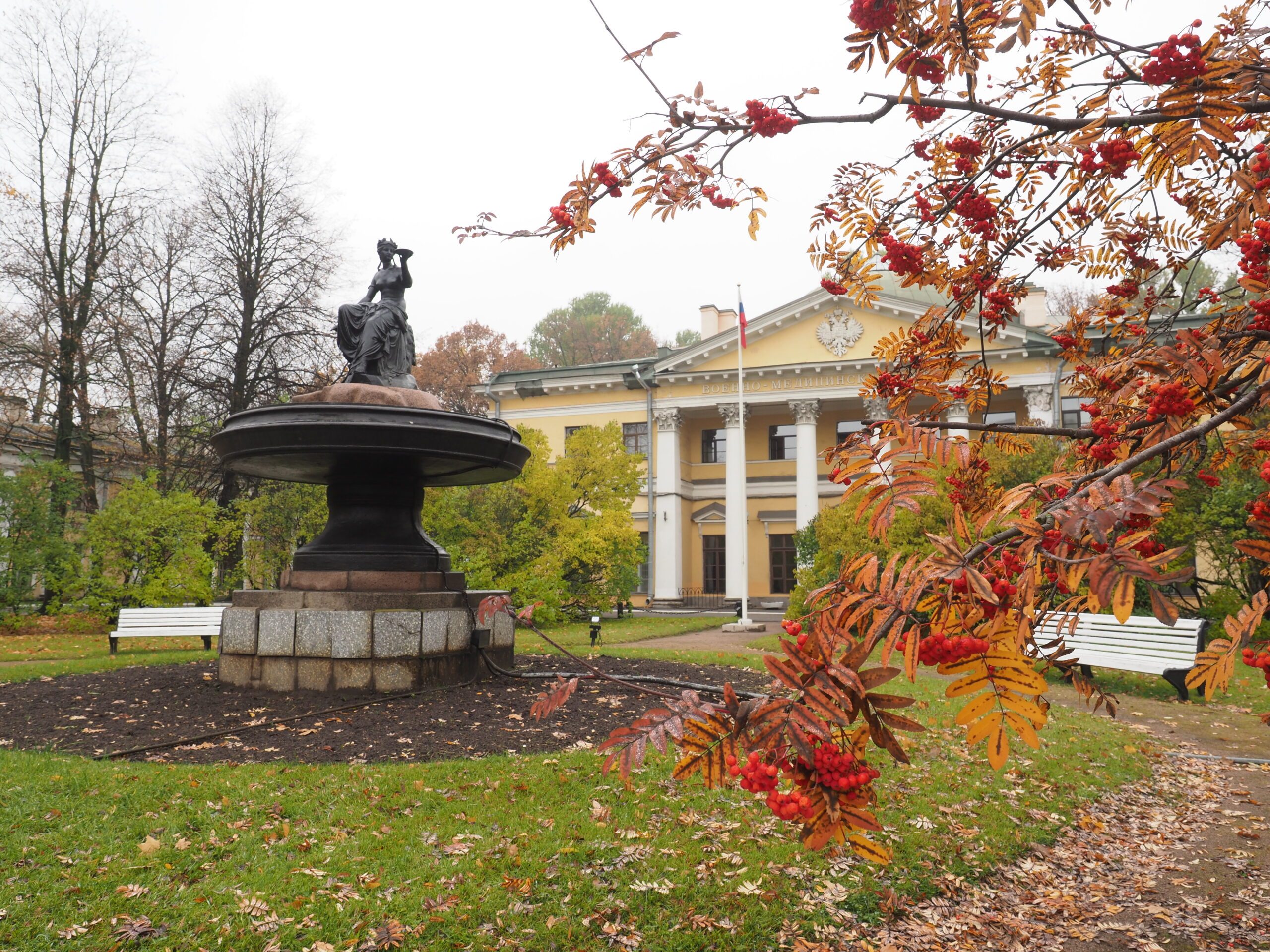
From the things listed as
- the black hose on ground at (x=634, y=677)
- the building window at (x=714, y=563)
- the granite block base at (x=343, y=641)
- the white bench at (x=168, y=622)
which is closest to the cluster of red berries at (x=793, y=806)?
the black hose on ground at (x=634, y=677)

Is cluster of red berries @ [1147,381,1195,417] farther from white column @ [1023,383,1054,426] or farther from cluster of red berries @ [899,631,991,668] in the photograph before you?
white column @ [1023,383,1054,426]

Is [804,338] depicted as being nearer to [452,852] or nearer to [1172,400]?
[452,852]

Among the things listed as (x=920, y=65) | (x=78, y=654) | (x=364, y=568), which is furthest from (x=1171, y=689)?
(x=78, y=654)

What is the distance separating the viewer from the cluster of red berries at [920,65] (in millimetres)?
2404

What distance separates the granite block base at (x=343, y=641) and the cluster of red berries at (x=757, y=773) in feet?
18.3

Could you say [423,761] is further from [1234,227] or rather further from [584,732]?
[1234,227]

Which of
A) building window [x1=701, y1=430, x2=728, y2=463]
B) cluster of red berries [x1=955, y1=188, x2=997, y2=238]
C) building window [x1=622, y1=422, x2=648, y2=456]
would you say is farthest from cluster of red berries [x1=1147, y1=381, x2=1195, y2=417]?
building window [x1=701, y1=430, x2=728, y2=463]

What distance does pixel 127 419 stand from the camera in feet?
72.0

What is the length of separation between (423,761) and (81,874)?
→ 1.94 meters

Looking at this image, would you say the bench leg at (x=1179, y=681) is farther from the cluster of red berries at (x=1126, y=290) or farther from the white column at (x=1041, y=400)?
the white column at (x=1041, y=400)

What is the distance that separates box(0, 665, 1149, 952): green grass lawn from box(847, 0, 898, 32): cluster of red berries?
3.23 metres

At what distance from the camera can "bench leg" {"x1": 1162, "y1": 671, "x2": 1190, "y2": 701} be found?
8867mm

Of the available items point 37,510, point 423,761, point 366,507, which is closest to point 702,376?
point 37,510

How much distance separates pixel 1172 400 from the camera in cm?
187
